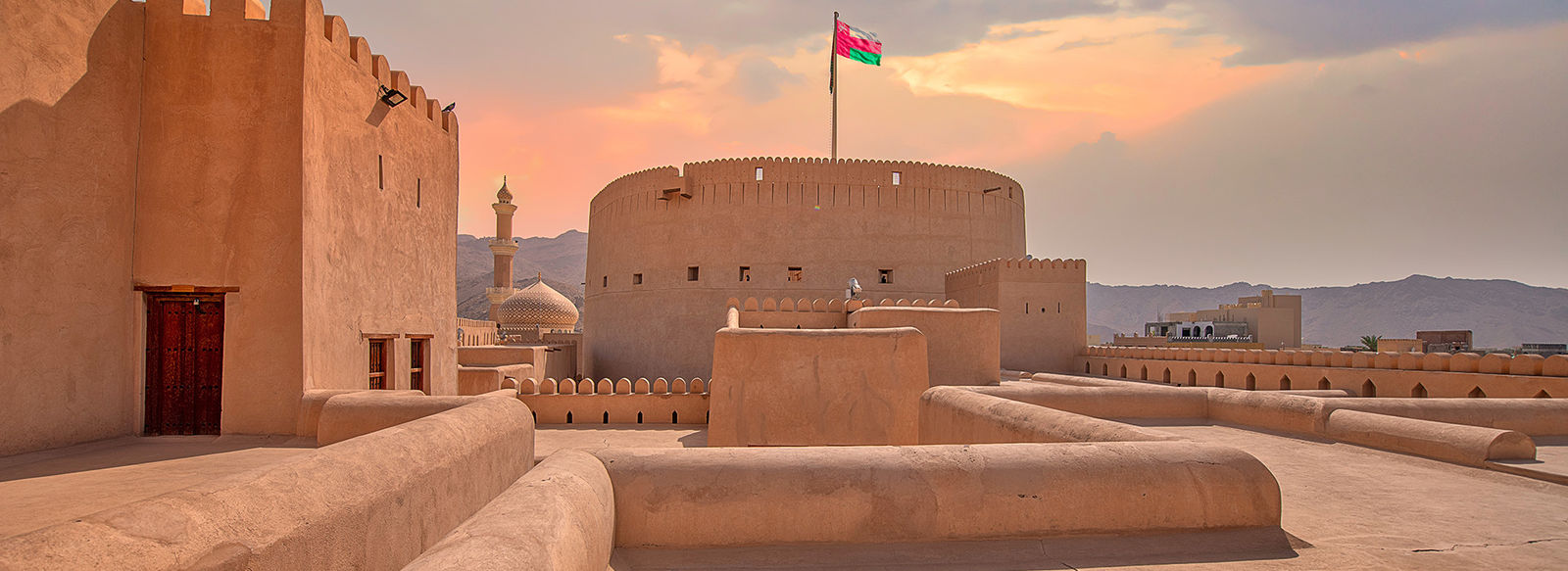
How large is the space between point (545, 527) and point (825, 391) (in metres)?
6.14

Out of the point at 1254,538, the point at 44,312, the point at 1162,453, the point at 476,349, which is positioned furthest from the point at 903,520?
the point at 476,349

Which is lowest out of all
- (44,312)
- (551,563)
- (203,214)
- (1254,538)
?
(1254,538)

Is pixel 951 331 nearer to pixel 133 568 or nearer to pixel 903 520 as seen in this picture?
pixel 903 520

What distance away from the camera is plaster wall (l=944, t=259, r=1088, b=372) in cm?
1912

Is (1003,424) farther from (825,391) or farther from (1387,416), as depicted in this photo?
(1387,416)

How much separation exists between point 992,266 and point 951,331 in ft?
31.2

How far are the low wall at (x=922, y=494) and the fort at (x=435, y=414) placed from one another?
14mm

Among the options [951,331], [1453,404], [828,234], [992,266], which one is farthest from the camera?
[828,234]

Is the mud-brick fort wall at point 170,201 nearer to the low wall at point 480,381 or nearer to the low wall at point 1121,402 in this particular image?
the low wall at point 480,381

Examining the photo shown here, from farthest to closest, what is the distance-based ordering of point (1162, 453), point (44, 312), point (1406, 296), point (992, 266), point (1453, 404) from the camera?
point (1406, 296), point (992, 266), point (1453, 404), point (44, 312), point (1162, 453)

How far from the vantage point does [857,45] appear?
896 inches

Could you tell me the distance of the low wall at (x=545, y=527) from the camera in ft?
7.00

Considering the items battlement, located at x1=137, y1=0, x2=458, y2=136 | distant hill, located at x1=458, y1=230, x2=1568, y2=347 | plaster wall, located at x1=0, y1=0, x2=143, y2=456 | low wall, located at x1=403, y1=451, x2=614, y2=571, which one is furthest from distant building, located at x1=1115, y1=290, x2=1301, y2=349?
distant hill, located at x1=458, y1=230, x2=1568, y2=347

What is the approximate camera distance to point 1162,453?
3.75 meters
